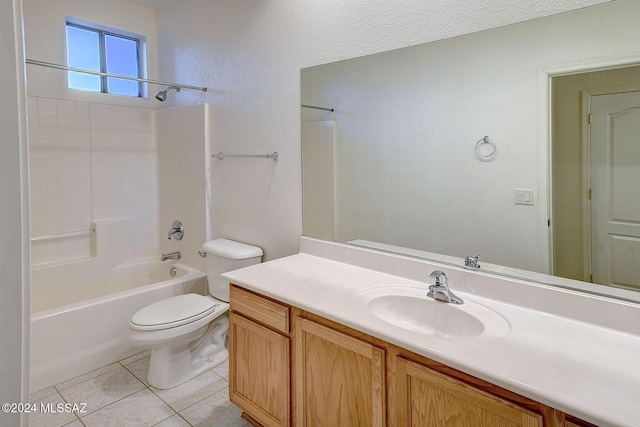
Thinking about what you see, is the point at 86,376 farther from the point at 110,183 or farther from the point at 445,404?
the point at 445,404

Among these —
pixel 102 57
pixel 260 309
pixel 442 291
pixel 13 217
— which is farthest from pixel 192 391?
pixel 102 57

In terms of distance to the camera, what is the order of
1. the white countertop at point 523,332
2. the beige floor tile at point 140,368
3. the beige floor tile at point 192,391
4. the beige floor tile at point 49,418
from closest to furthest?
the white countertop at point 523,332 < the beige floor tile at point 49,418 < the beige floor tile at point 192,391 < the beige floor tile at point 140,368

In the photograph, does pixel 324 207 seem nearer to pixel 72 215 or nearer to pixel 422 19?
pixel 422 19

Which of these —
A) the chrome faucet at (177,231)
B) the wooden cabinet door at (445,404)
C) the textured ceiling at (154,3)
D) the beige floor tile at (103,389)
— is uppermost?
the textured ceiling at (154,3)

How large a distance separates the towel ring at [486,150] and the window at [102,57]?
3027 millimetres

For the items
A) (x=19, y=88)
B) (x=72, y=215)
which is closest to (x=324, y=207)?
(x=19, y=88)

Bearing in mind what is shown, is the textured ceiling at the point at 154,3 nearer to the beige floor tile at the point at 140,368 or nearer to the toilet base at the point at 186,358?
the toilet base at the point at 186,358

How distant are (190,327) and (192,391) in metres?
0.38

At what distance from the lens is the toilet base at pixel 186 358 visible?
2.12 meters

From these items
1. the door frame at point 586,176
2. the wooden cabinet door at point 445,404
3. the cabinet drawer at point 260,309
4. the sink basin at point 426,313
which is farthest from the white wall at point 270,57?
the wooden cabinet door at point 445,404

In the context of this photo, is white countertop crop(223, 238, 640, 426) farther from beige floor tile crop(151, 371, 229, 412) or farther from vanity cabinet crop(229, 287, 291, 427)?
beige floor tile crop(151, 371, 229, 412)

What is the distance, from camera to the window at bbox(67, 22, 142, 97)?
9.71ft

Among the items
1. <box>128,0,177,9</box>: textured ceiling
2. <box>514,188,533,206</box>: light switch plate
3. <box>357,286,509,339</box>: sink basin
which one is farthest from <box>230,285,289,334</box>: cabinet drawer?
<box>128,0,177,9</box>: textured ceiling

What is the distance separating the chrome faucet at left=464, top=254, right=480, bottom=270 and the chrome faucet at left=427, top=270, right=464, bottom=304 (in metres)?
0.14
